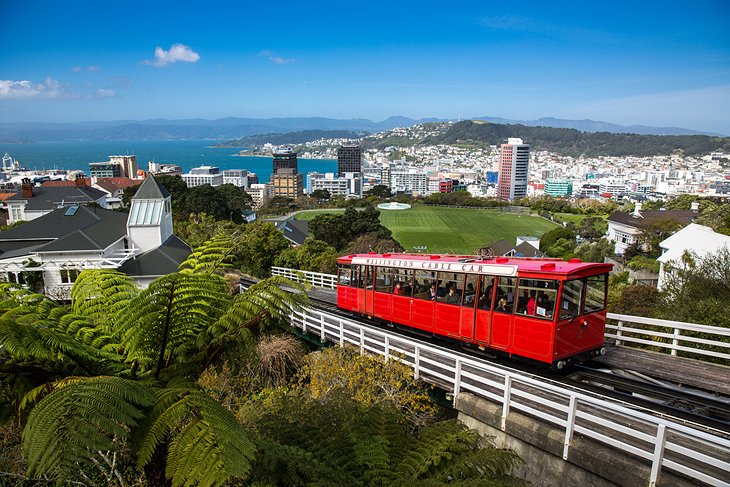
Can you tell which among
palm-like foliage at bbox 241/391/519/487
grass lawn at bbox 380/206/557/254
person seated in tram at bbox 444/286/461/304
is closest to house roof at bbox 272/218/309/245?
grass lawn at bbox 380/206/557/254

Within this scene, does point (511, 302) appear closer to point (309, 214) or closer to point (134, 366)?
point (134, 366)

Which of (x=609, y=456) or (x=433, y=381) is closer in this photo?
(x=609, y=456)

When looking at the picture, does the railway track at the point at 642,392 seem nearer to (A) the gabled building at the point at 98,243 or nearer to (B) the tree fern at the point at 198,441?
(B) the tree fern at the point at 198,441

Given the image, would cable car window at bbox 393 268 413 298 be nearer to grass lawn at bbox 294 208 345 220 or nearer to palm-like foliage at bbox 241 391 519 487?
palm-like foliage at bbox 241 391 519 487

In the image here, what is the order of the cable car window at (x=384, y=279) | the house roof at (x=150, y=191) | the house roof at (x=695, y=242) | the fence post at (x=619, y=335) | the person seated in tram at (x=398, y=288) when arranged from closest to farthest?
the fence post at (x=619, y=335) → the person seated in tram at (x=398, y=288) → the cable car window at (x=384, y=279) → the house roof at (x=695, y=242) → the house roof at (x=150, y=191)

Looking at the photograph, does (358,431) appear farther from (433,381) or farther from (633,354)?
(633,354)

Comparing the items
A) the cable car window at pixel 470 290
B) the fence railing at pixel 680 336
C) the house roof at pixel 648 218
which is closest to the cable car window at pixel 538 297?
the cable car window at pixel 470 290

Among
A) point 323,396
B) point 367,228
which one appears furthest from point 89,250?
point 367,228
